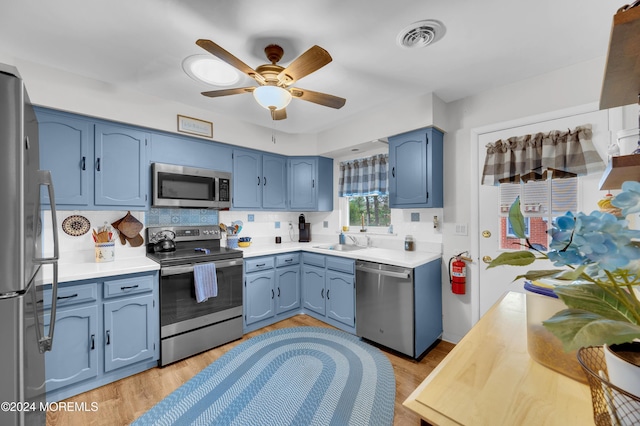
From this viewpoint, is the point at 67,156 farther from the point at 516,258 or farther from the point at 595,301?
the point at 595,301

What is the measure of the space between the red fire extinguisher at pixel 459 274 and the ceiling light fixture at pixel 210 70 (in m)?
2.47

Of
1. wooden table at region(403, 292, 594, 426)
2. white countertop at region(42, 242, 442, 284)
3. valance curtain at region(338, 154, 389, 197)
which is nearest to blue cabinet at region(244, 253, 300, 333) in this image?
white countertop at region(42, 242, 442, 284)

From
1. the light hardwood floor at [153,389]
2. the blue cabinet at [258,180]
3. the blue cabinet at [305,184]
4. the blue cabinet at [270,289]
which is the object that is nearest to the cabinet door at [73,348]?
the light hardwood floor at [153,389]

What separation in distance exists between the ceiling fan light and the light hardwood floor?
2.00 meters

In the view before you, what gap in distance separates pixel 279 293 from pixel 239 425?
1515 millimetres

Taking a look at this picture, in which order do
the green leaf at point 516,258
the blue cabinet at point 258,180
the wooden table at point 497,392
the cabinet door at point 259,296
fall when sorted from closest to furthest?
the green leaf at point 516,258, the wooden table at point 497,392, the cabinet door at point 259,296, the blue cabinet at point 258,180

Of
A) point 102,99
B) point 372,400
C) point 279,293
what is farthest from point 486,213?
point 102,99

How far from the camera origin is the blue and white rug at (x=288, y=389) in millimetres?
1689

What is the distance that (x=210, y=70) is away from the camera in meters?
2.04

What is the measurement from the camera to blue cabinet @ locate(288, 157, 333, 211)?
363 centimetres

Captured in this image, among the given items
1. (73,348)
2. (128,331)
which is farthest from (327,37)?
(73,348)

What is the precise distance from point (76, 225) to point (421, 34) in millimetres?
3068

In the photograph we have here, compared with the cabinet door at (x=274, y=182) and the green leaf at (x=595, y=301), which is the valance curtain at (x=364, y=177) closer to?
the cabinet door at (x=274, y=182)

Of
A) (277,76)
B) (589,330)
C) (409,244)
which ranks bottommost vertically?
(409,244)
